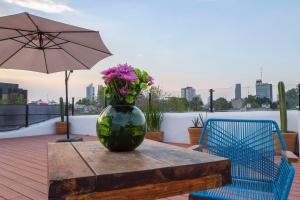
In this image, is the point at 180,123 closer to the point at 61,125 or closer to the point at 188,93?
the point at 188,93

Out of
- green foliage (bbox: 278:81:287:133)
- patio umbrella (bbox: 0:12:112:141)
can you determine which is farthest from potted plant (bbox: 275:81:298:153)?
patio umbrella (bbox: 0:12:112:141)

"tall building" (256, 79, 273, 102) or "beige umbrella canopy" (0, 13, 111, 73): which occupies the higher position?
"beige umbrella canopy" (0, 13, 111, 73)

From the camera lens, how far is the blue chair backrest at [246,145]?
174 cm

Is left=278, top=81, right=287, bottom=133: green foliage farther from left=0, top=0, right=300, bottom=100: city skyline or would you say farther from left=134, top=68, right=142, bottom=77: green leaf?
left=134, top=68, right=142, bottom=77: green leaf

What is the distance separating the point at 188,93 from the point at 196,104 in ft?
1.65

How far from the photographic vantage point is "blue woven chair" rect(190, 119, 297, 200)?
1.57m

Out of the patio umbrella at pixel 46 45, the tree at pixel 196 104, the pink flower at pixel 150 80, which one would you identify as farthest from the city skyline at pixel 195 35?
the pink flower at pixel 150 80

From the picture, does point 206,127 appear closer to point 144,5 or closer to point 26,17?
point 26,17

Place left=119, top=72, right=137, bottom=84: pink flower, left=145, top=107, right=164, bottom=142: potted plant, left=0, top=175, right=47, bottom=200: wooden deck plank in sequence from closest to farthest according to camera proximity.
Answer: left=119, top=72, right=137, bottom=84: pink flower
left=0, top=175, right=47, bottom=200: wooden deck plank
left=145, top=107, right=164, bottom=142: potted plant

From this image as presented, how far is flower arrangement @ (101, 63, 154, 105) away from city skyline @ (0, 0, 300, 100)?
460 cm

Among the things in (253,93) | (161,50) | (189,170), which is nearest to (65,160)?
(189,170)

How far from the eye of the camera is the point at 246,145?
1886mm

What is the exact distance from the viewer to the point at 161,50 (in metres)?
9.55

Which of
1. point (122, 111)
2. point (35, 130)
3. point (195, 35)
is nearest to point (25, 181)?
point (122, 111)
